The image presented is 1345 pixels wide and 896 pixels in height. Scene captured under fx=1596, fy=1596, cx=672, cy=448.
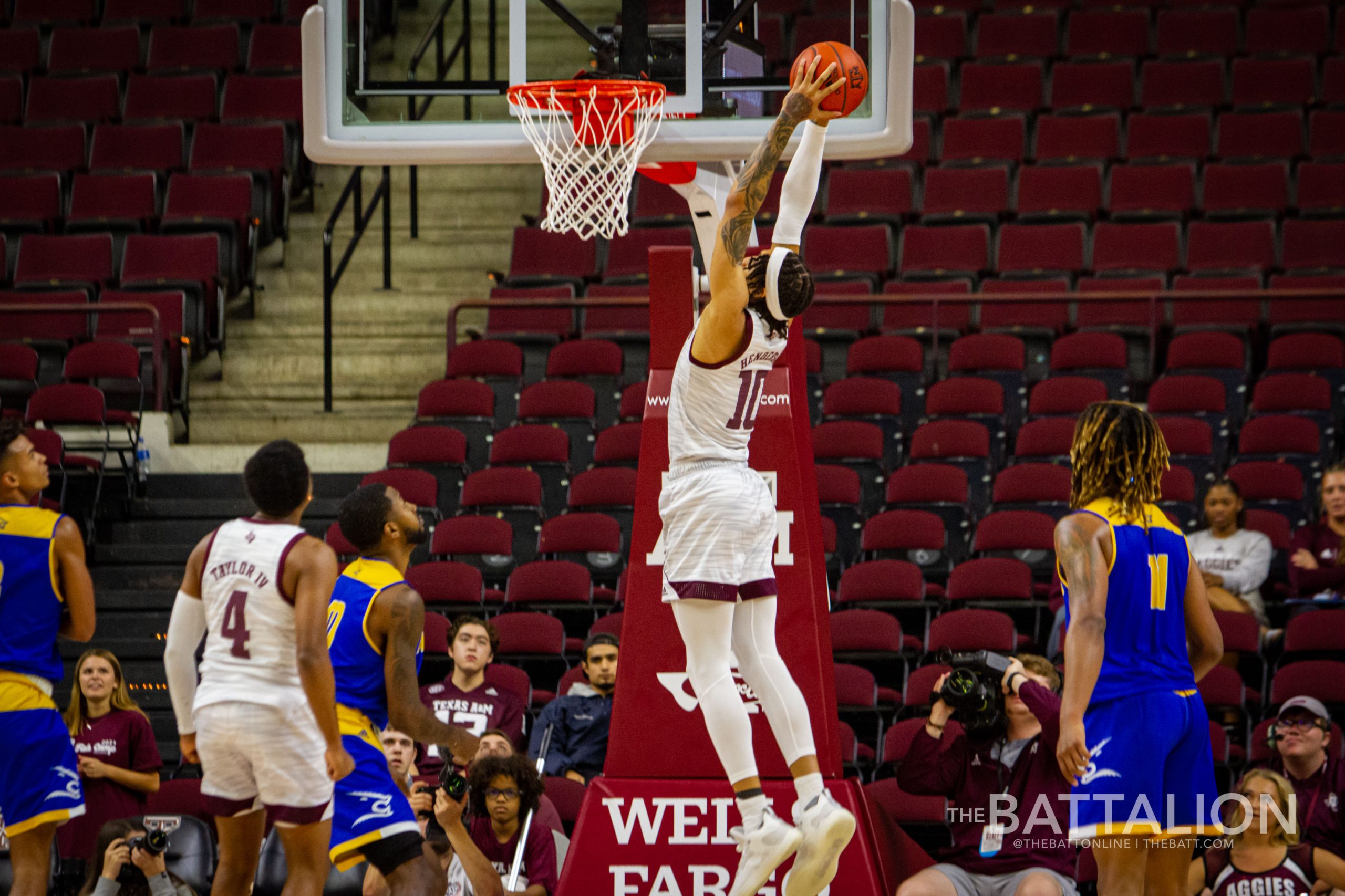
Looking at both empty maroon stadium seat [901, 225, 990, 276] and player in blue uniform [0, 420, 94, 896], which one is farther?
empty maroon stadium seat [901, 225, 990, 276]

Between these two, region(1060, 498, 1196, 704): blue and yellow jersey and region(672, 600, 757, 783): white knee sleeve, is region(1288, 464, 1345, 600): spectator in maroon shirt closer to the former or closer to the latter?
region(1060, 498, 1196, 704): blue and yellow jersey

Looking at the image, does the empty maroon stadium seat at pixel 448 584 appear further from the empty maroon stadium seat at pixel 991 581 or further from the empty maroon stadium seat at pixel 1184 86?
the empty maroon stadium seat at pixel 1184 86

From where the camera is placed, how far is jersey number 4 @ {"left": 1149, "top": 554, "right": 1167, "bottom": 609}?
4.79m

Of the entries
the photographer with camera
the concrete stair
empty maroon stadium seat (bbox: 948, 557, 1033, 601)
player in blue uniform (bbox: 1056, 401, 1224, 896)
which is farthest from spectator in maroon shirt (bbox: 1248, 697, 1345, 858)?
the concrete stair

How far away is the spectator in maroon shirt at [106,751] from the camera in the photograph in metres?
8.05

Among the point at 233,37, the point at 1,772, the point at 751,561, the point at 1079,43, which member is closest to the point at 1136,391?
the point at 1079,43

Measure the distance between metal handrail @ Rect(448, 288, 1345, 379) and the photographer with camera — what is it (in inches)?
166

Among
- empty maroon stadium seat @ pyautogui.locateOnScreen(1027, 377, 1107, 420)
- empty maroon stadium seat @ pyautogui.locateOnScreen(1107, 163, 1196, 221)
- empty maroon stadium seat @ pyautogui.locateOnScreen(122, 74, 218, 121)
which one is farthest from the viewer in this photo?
empty maroon stadium seat @ pyautogui.locateOnScreen(122, 74, 218, 121)

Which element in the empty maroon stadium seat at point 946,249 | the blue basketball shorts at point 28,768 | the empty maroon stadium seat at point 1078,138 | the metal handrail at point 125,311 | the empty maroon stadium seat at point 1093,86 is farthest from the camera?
the empty maroon stadium seat at point 1093,86

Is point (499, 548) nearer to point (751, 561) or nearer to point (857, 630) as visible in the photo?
point (857, 630)

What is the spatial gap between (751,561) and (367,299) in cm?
968

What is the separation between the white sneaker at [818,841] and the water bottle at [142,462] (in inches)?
322

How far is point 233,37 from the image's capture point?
1527cm

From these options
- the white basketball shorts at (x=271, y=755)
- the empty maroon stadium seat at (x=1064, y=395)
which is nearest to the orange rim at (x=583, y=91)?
the white basketball shorts at (x=271, y=755)
